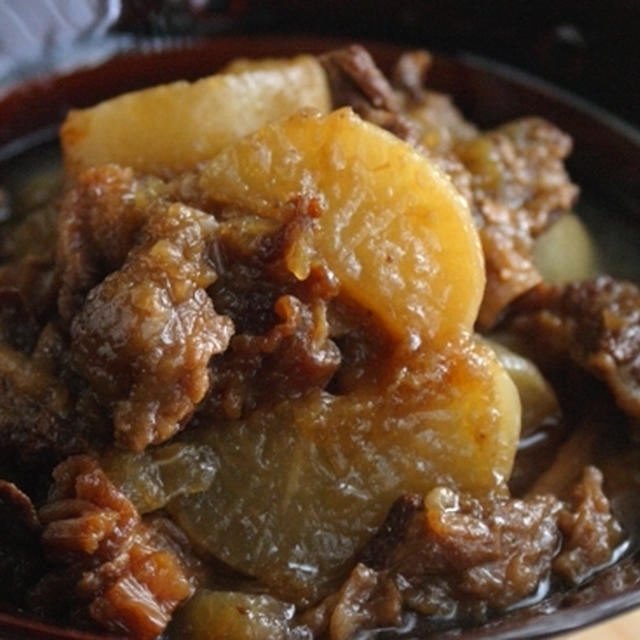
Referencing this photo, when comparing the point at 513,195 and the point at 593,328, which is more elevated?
the point at 513,195

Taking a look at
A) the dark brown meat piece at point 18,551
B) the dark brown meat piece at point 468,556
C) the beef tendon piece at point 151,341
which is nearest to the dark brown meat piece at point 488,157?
the dark brown meat piece at point 468,556

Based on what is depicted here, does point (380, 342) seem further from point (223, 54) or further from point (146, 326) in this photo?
point (223, 54)

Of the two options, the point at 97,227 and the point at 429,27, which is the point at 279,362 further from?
the point at 429,27

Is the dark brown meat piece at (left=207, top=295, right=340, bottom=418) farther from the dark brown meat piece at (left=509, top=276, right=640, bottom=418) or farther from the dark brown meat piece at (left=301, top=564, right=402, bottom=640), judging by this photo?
the dark brown meat piece at (left=509, top=276, right=640, bottom=418)

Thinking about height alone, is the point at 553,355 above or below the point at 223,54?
below

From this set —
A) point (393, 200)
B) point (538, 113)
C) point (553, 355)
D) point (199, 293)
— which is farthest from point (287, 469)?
point (538, 113)

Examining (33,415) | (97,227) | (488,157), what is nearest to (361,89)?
(488,157)
